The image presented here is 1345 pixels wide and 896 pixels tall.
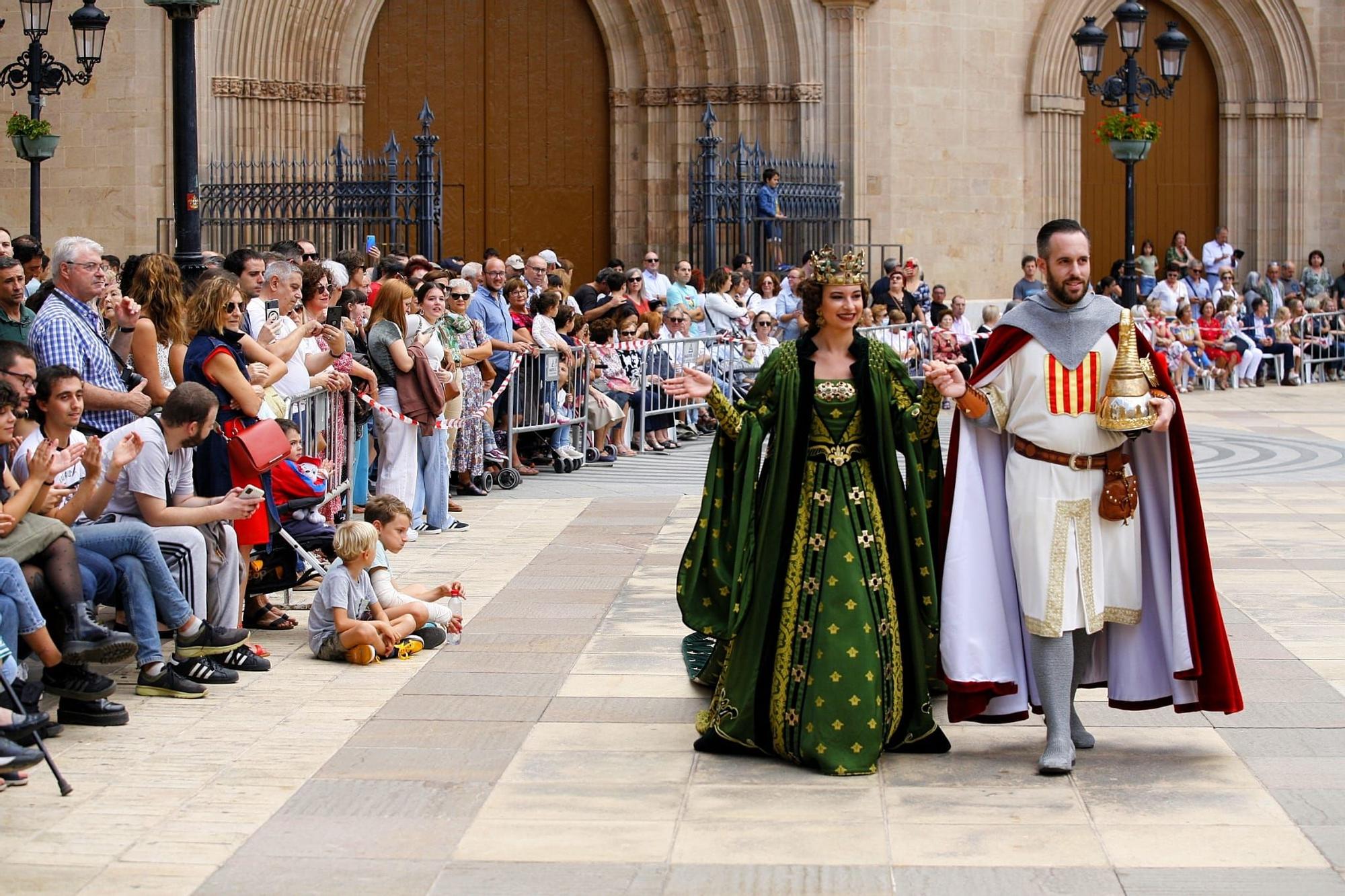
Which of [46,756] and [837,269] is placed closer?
[46,756]

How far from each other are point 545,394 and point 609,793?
8541mm

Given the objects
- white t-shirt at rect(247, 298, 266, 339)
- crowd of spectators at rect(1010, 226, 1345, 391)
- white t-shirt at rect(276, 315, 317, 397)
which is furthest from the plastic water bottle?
crowd of spectators at rect(1010, 226, 1345, 391)

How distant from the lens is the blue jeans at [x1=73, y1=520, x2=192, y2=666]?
714cm

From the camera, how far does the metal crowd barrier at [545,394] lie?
1408cm

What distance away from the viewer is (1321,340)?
2434 cm

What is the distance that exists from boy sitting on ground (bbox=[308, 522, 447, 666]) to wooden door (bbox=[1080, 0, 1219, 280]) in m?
21.7

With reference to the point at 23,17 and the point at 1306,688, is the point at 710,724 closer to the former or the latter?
the point at 1306,688

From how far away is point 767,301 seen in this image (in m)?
19.5

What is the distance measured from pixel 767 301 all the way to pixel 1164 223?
39.4 feet

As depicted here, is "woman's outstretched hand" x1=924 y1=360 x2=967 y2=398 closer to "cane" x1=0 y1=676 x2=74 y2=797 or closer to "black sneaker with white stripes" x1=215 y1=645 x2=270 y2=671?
"cane" x1=0 y1=676 x2=74 y2=797

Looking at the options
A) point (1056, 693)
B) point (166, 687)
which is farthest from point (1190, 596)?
point (166, 687)

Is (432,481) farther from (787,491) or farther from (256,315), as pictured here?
(787,491)

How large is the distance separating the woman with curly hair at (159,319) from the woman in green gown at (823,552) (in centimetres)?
286

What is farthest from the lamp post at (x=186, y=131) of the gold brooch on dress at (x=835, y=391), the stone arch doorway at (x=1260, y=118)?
the stone arch doorway at (x=1260, y=118)
